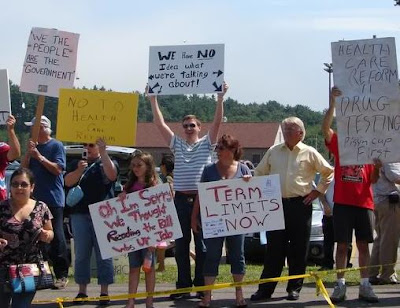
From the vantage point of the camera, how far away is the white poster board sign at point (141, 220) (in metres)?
8.09

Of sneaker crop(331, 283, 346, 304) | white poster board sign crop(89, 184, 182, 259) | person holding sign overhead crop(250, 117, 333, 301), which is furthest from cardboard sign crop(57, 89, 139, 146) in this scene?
sneaker crop(331, 283, 346, 304)

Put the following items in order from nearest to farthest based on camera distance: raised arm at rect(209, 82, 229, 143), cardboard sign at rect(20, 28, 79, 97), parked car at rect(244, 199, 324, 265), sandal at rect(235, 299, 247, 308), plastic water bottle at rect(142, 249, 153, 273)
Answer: plastic water bottle at rect(142, 249, 153, 273), sandal at rect(235, 299, 247, 308), raised arm at rect(209, 82, 229, 143), cardboard sign at rect(20, 28, 79, 97), parked car at rect(244, 199, 324, 265)

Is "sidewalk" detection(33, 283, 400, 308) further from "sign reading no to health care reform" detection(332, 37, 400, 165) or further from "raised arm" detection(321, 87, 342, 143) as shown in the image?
"raised arm" detection(321, 87, 342, 143)

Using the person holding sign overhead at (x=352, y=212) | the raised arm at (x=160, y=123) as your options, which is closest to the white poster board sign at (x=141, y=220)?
the raised arm at (x=160, y=123)

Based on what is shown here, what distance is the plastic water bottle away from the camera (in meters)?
8.05

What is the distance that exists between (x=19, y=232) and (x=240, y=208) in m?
2.43

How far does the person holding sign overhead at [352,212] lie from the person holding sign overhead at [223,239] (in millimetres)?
994

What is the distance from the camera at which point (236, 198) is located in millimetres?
8188

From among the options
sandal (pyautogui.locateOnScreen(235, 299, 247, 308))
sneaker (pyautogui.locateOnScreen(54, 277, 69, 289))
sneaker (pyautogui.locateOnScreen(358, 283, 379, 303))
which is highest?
sneaker (pyautogui.locateOnScreen(358, 283, 379, 303))

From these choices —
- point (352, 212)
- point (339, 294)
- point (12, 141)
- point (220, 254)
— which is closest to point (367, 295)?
point (339, 294)

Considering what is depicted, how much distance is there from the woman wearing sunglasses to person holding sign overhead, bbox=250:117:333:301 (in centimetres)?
287

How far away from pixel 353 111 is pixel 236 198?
4.85ft

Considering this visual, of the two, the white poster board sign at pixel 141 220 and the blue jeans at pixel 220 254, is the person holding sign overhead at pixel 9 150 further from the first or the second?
the blue jeans at pixel 220 254

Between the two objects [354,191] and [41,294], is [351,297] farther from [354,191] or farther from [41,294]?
[41,294]
